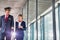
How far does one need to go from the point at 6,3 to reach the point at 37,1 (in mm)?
3144

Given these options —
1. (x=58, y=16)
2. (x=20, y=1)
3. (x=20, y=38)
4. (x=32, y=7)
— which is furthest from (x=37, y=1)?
(x=20, y=1)

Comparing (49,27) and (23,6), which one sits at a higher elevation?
(23,6)

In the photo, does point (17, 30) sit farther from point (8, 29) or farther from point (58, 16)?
point (58, 16)

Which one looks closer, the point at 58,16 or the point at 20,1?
the point at 58,16

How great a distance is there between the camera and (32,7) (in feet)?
19.9

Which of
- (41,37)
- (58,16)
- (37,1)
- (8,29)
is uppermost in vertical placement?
(37,1)

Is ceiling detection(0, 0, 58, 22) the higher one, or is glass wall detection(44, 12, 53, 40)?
ceiling detection(0, 0, 58, 22)

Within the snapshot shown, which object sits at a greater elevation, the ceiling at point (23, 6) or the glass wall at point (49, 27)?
the ceiling at point (23, 6)

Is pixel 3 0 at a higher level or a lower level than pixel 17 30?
higher

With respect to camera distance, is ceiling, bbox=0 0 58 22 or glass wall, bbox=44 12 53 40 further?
ceiling, bbox=0 0 58 22

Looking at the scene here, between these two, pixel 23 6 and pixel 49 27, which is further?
pixel 23 6

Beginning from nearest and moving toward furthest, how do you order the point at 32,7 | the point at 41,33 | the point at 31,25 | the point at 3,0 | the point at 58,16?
the point at 58,16 → the point at 41,33 → the point at 32,7 → the point at 31,25 → the point at 3,0

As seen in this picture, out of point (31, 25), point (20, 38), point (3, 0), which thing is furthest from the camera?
point (3, 0)

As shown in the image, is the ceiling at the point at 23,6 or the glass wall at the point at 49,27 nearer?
the glass wall at the point at 49,27
